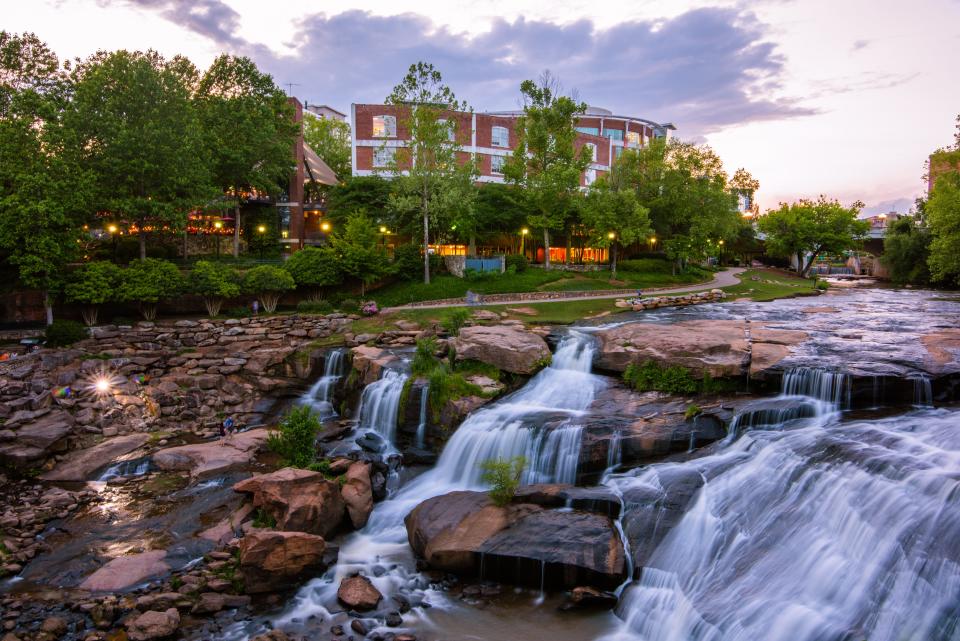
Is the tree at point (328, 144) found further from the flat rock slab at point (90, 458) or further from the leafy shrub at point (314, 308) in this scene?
the flat rock slab at point (90, 458)

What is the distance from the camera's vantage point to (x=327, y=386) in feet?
77.5

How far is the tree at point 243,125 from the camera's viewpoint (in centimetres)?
4062

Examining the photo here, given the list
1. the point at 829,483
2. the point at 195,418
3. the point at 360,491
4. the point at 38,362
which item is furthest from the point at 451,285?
the point at 829,483

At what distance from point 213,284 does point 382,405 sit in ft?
59.2

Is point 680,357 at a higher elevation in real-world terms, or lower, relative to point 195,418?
higher

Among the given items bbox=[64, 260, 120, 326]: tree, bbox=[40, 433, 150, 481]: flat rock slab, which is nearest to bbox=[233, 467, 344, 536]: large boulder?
bbox=[40, 433, 150, 481]: flat rock slab

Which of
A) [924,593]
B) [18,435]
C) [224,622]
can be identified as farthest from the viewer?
[18,435]

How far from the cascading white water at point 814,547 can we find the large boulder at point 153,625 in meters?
7.55

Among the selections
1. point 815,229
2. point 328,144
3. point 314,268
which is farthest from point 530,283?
point 328,144

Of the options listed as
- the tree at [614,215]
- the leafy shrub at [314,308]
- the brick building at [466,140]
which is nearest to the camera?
the leafy shrub at [314,308]

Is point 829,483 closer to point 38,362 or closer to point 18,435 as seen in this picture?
point 18,435

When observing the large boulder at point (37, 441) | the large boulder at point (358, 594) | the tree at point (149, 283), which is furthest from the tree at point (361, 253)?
the large boulder at point (358, 594)

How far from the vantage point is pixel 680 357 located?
1792 cm

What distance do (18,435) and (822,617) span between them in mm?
21416
